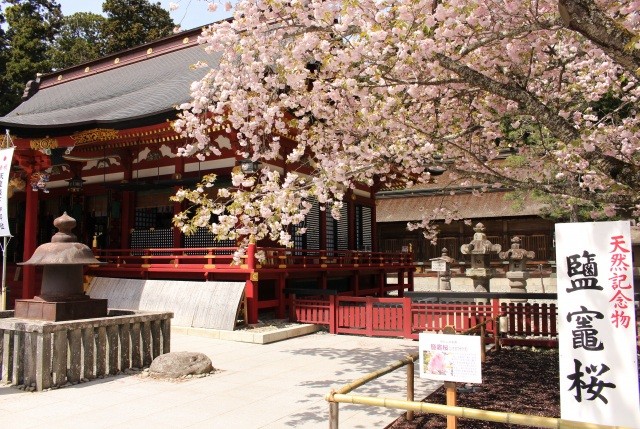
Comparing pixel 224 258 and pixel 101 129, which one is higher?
pixel 101 129

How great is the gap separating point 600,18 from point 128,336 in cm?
701

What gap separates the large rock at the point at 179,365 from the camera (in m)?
7.28

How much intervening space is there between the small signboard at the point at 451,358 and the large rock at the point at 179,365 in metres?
4.07

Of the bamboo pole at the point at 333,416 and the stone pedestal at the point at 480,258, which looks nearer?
the bamboo pole at the point at 333,416

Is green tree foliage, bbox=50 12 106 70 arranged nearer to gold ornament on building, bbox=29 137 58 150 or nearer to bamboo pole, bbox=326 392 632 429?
gold ornament on building, bbox=29 137 58 150

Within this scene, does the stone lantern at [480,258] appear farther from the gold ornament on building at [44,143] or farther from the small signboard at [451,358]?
the small signboard at [451,358]

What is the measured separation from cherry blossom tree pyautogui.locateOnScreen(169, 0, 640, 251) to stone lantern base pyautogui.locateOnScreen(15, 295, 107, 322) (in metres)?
1.76

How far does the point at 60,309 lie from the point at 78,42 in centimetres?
3839

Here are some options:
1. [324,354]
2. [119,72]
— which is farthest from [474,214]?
[324,354]

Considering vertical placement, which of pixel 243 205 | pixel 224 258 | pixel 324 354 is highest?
pixel 243 205

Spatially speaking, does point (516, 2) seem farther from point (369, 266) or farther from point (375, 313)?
point (369, 266)

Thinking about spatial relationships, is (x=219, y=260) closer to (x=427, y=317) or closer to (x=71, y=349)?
(x=427, y=317)

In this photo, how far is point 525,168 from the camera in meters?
9.52

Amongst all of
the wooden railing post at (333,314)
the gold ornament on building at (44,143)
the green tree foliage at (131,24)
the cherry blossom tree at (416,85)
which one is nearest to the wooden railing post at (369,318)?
the wooden railing post at (333,314)
